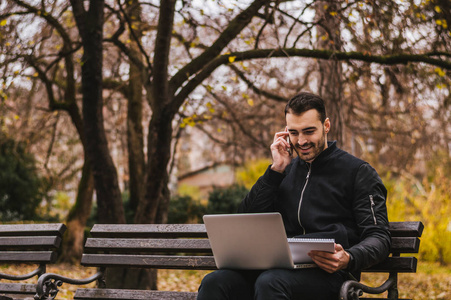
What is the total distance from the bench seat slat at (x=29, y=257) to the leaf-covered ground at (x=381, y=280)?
3842mm

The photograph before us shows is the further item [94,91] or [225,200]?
[225,200]

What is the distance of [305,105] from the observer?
348 centimetres

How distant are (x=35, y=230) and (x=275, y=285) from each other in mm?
2489

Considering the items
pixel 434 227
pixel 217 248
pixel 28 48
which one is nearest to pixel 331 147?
pixel 217 248

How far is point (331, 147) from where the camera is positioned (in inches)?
141

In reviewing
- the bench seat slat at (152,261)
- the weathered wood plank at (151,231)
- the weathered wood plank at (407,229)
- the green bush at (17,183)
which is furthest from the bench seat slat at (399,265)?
the green bush at (17,183)

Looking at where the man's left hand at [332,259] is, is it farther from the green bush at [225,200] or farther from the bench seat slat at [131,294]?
the green bush at [225,200]

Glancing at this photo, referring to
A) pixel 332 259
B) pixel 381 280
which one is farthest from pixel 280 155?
pixel 381 280

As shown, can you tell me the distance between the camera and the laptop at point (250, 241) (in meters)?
2.95

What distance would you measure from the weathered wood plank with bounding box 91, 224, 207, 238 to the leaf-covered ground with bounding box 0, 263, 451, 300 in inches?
174

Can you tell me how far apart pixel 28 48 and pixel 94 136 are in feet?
8.40

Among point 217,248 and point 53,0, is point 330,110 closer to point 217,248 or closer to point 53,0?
point 53,0

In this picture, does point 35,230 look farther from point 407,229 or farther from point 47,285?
point 407,229

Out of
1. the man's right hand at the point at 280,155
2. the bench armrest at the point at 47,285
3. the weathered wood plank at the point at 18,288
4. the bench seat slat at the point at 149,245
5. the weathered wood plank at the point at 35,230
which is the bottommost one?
the weathered wood plank at the point at 18,288
